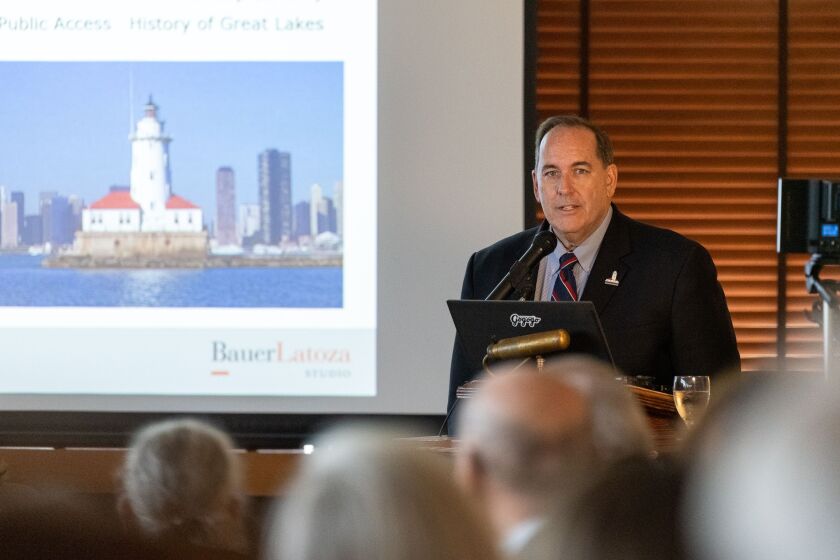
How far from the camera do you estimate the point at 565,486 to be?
42.1 inches

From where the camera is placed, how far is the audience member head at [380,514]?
2.67ft

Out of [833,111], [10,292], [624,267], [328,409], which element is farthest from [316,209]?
[833,111]

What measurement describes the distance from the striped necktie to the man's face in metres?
0.07

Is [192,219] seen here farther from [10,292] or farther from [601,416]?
[601,416]

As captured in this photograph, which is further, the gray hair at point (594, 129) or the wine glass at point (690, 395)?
the gray hair at point (594, 129)

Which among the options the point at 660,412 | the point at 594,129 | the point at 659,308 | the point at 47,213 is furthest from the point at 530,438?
the point at 47,213

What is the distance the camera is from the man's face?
3.18 metres

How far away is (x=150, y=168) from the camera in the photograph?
4.40 metres

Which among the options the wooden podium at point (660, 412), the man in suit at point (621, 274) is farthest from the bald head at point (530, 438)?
the man in suit at point (621, 274)

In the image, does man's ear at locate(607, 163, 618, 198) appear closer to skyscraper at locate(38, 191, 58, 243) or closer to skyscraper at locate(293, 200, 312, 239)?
skyscraper at locate(293, 200, 312, 239)

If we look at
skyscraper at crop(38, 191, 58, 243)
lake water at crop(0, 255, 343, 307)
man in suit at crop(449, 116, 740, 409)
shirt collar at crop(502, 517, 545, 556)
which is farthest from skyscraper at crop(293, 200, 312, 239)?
shirt collar at crop(502, 517, 545, 556)

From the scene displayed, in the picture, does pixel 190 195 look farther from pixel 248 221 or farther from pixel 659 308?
pixel 659 308

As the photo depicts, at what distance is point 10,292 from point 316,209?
122cm

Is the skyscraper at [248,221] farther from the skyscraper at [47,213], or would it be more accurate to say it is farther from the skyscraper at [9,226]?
the skyscraper at [9,226]
